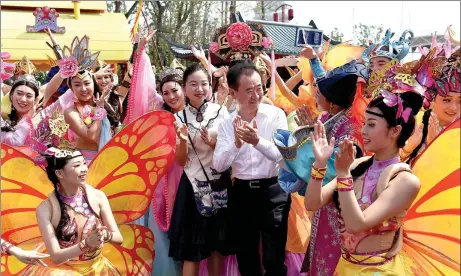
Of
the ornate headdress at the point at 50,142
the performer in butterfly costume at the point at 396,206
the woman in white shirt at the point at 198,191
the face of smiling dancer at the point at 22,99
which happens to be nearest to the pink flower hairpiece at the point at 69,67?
the face of smiling dancer at the point at 22,99

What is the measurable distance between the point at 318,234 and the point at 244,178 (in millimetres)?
560

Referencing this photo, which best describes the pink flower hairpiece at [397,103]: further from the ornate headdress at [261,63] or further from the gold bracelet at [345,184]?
the ornate headdress at [261,63]

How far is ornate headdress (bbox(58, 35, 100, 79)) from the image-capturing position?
4.24m

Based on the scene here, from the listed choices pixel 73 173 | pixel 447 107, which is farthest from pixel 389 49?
pixel 73 173

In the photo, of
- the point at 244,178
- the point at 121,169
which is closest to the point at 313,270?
the point at 244,178

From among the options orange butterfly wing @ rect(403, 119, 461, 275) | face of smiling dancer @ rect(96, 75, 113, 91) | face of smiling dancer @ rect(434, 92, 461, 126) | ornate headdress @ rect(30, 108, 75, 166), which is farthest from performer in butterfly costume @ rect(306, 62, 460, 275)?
face of smiling dancer @ rect(96, 75, 113, 91)

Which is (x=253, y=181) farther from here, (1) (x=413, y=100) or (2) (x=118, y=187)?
(1) (x=413, y=100)

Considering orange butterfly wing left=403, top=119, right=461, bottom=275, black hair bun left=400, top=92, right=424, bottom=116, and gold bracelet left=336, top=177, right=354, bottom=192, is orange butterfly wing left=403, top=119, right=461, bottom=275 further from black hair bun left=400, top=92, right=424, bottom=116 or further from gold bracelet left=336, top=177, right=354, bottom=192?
gold bracelet left=336, top=177, right=354, bottom=192

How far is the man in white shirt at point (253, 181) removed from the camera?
350cm

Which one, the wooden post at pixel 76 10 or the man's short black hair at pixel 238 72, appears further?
the wooden post at pixel 76 10

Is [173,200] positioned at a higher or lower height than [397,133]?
lower

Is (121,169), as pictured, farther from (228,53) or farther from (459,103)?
(459,103)

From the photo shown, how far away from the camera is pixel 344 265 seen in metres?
2.61

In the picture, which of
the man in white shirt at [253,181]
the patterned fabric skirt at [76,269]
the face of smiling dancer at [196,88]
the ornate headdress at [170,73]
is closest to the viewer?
the patterned fabric skirt at [76,269]
